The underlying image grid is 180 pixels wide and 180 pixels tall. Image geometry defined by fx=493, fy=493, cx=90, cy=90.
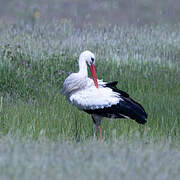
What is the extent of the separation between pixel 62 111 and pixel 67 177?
3.30 m

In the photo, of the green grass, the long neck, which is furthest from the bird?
the green grass

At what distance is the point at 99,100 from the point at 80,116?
0.67m

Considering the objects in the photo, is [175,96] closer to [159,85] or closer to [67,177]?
[159,85]

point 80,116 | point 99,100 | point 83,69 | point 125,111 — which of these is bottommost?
point 80,116

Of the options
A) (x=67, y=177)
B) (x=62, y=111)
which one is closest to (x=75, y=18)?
(x=62, y=111)

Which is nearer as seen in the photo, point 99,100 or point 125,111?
point 125,111

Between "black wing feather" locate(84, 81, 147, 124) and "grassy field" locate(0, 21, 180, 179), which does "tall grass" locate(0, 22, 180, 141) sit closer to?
"grassy field" locate(0, 21, 180, 179)

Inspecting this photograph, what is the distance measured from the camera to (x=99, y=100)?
243 inches

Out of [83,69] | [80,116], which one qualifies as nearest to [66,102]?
[80,116]

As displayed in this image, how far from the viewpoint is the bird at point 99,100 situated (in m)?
6.09

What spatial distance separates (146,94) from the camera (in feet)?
27.3

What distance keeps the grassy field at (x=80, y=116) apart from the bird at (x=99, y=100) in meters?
0.18

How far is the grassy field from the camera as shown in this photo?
12.6ft

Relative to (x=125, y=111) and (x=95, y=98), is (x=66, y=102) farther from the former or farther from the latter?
(x=125, y=111)
